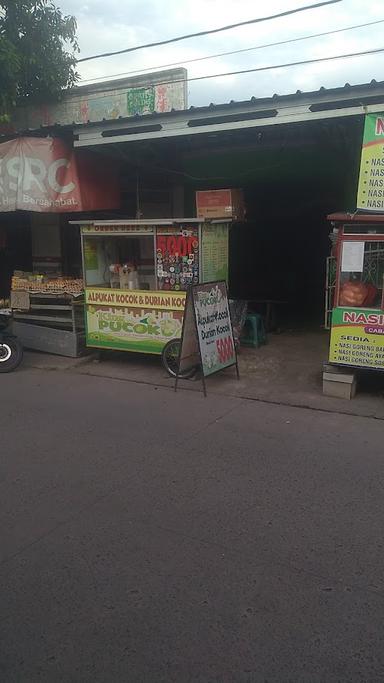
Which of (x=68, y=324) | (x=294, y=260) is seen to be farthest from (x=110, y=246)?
(x=294, y=260)

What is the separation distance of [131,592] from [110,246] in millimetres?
6756

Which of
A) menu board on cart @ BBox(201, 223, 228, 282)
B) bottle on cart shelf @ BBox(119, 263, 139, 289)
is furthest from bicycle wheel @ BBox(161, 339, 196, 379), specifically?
bottle on cart shelf @ BBox(119, 263, 139, 289)

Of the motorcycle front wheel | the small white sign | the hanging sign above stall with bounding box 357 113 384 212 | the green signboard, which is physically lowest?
the motorcycle front wheel

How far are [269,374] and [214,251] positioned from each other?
1.95 metres

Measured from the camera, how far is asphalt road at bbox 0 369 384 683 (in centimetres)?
250

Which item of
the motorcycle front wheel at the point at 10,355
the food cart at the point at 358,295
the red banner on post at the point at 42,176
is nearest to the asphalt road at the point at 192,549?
the food cart at the point at 358,295

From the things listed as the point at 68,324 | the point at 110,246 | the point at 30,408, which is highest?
the point at 110,246

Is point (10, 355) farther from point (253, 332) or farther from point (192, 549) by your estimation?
point (192, 549)

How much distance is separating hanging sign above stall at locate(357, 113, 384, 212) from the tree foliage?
7094 mm

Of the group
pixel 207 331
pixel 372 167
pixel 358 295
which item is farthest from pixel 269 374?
pixel 372 167

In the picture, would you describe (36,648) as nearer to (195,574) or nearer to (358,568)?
(195,574)

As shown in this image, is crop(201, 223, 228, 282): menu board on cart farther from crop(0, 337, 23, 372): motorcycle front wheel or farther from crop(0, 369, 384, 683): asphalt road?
crop(0, 337, 23, 372): motorcycle front wheel

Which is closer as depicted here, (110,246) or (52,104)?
(110,246)

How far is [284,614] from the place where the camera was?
2.76 metres
